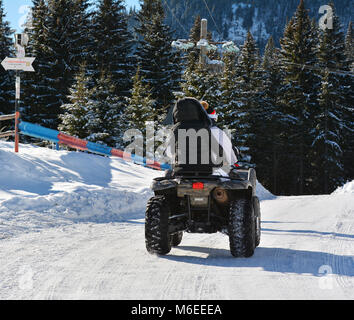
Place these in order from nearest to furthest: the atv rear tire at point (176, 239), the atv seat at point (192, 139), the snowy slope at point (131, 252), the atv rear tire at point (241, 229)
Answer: the snowy slope at point (131, 252), the atv rear tire at point (241, 229), the atv seat at point (192, 139), the atv rear tire at point (176, 239)

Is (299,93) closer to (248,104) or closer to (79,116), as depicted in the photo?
(248,104)

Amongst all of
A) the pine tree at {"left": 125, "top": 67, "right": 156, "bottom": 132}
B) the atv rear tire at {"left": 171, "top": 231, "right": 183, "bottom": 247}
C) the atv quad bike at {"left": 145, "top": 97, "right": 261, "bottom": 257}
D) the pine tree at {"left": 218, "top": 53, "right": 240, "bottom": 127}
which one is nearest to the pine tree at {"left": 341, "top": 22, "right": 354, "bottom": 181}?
the pine tree at {"left": 218, "top": 53, "right": 240, "bottom": 127}

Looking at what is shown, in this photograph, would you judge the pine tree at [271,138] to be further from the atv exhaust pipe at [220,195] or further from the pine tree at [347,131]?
the atv exhaust pipe at [220,195]

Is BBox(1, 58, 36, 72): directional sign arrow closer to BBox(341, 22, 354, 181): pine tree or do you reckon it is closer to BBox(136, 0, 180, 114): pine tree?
BBox(136, 0, 180, 114): pine tree

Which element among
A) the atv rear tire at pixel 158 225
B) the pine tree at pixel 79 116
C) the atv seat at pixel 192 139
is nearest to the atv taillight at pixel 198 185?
the atv seat at pixel 192 139

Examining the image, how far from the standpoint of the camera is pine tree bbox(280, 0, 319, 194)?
138 feet

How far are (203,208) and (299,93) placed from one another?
39.7 meters

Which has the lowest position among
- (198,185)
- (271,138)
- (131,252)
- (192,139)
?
(131,252)

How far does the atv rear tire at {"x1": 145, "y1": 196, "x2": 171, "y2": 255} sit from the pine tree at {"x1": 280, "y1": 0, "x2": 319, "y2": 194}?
37.3 meters

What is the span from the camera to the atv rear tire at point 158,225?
18.1 feet

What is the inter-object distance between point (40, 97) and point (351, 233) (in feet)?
101

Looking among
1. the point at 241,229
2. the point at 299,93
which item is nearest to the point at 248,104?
the point at 299,93

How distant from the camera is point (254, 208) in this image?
5.97 meters

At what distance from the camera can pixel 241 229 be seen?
17.7 ft
